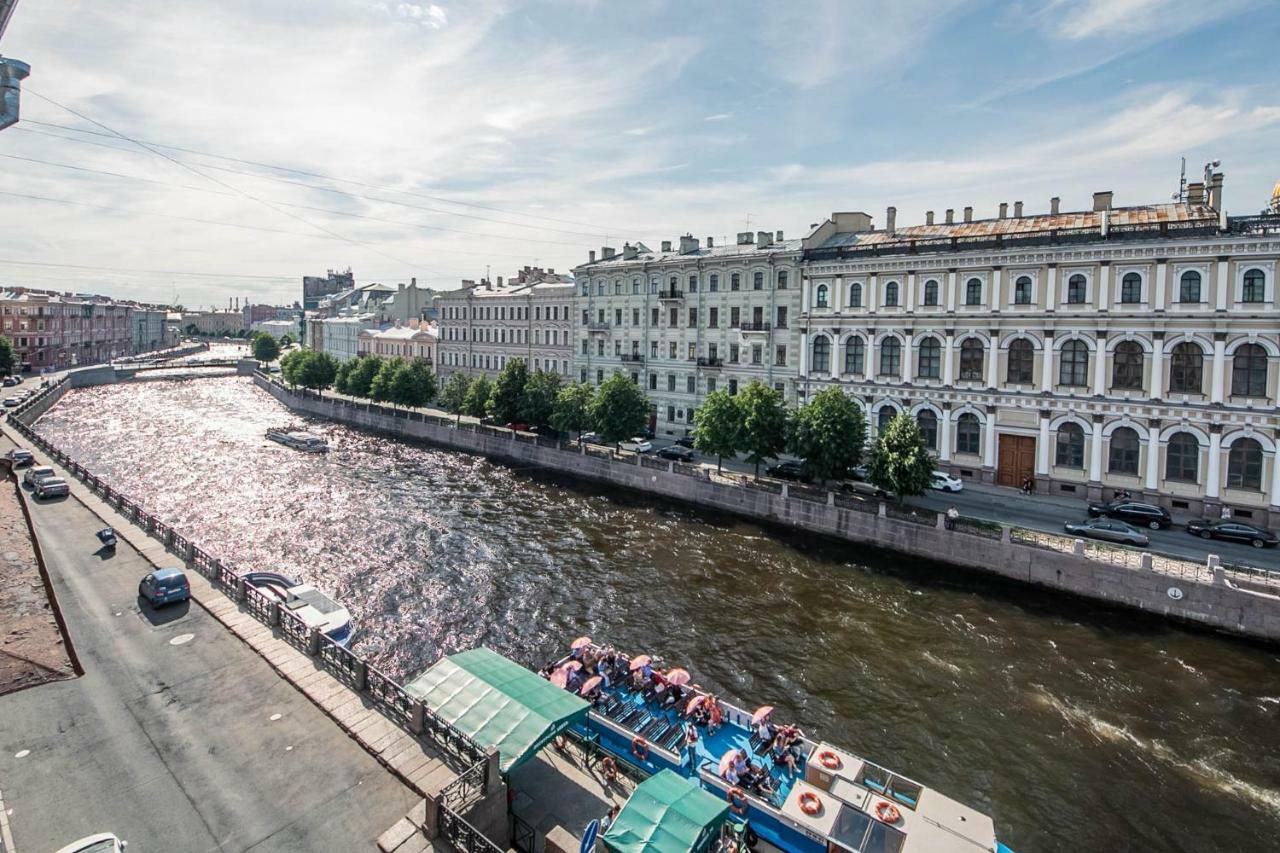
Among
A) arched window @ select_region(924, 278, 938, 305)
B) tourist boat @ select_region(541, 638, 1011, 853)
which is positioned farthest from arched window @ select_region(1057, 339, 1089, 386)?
tourist boat @ select_region(541, 638, 1011, 853)

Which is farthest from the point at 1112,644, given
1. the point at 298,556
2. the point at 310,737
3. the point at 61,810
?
the point at 298,556

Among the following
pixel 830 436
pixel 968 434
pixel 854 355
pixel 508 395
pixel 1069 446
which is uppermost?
pixel 854 355

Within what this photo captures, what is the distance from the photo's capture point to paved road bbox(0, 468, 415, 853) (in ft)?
38.4

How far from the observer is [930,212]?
47.8 m

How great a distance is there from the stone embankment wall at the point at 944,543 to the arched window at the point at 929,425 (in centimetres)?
1064

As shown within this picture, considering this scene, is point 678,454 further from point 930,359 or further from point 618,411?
point 930,359

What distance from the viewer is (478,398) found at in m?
62.3

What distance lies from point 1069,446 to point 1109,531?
29.4 feet

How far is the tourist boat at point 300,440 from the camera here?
59188mm

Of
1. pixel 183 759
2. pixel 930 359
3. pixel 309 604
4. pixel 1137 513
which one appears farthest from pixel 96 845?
pixel 930 359

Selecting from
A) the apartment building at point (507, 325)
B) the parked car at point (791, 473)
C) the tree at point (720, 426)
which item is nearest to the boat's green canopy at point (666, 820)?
the tree at point (720, 426)

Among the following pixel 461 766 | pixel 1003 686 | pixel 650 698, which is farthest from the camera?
pixel 1003 686

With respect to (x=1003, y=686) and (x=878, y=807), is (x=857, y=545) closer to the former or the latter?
(x=1003, y=686)

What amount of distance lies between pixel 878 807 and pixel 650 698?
21.4 feet
